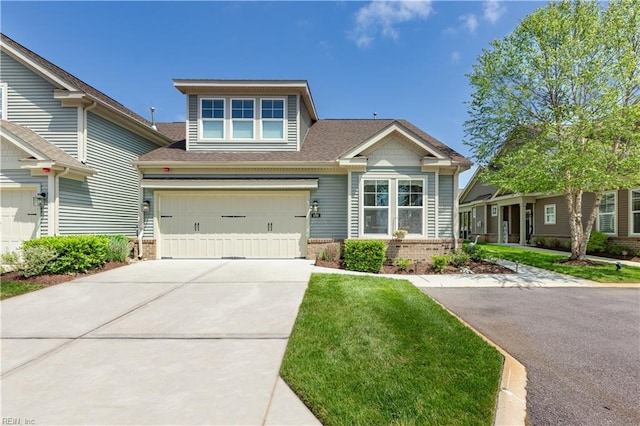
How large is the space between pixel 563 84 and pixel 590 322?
8504 mm

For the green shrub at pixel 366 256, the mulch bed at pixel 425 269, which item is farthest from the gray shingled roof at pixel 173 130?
the green shrub at pixel 366 256

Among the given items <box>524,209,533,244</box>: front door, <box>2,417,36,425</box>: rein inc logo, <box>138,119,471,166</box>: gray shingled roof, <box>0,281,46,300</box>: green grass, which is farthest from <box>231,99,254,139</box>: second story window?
<box>524,209,533,244</box>: front door

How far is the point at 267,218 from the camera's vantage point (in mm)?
10648

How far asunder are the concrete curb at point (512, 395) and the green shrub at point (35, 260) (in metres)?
9.63

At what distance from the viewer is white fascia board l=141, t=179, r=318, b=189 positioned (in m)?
10.2

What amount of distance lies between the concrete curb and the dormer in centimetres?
950

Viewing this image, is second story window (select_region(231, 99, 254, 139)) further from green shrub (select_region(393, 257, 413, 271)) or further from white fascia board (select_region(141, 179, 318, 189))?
green shrub (select_region(393, 257, 413, 271))

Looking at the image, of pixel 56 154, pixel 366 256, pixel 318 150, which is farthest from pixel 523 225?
pixel 56 154

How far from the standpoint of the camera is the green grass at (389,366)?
247cm

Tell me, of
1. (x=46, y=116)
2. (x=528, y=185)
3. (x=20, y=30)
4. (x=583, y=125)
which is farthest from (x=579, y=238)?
(x=20, y=30)

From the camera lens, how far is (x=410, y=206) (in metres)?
9.98

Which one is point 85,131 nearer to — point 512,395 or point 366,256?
point 366,256

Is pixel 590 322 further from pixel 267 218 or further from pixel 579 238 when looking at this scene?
pixel 267 218

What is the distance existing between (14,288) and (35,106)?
7.01 m
